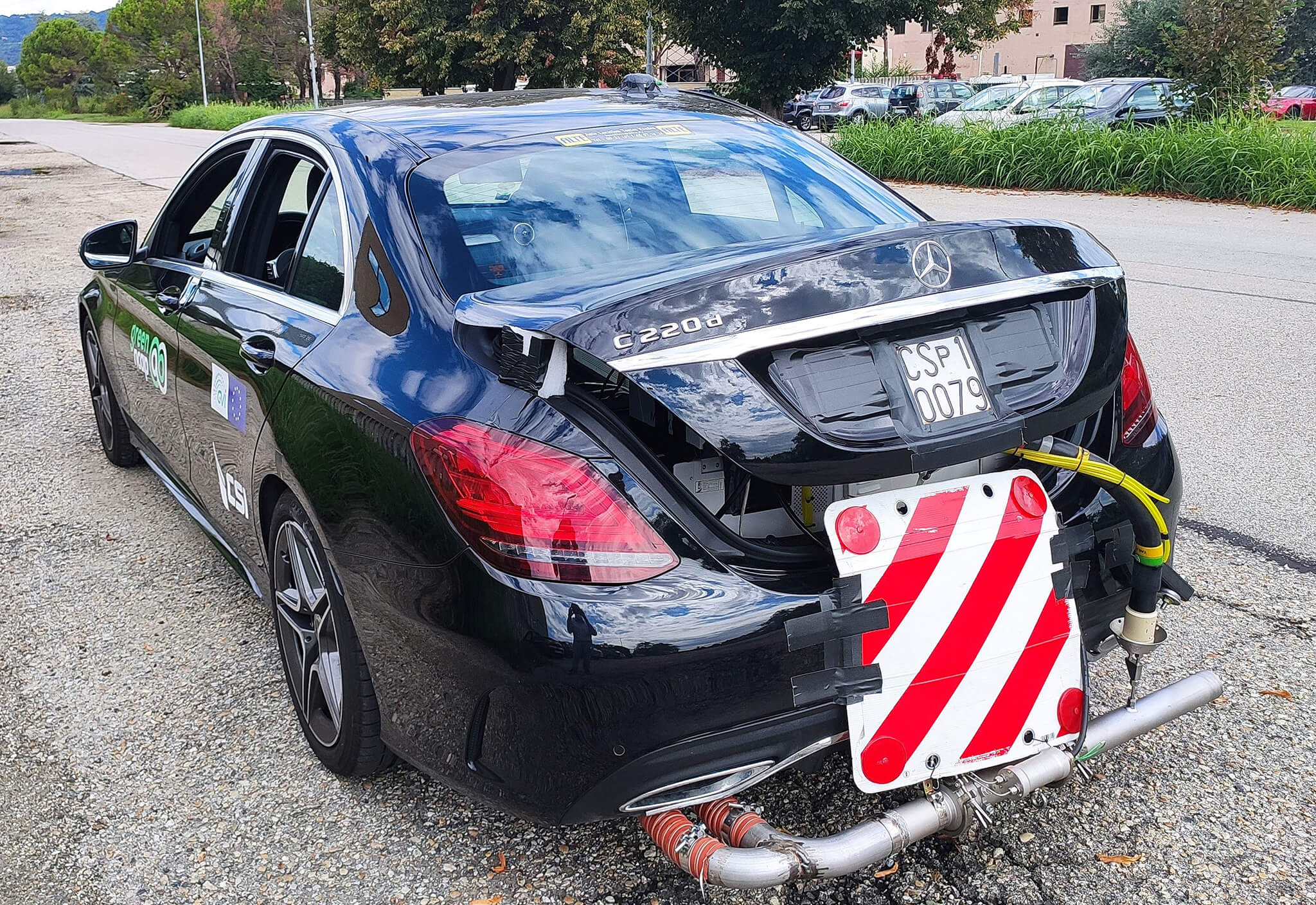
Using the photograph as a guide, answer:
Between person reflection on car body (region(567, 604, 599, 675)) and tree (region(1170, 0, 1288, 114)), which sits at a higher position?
tree (region(1170, 0, 1288, 114))

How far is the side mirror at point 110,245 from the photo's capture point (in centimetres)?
467

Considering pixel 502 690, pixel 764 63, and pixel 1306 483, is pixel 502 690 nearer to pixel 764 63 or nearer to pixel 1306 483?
pixel 1306 483

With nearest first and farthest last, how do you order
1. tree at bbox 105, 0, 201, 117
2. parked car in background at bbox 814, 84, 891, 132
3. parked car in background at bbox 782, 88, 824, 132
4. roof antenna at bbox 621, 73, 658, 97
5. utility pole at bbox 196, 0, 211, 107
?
roof antenna at bbox 621, 73, 658, 97
parked car in background at bbox 814, 84, 891, 132
parked car in background at bbox 782, 88, 824, 132
utility pole at bbox 196, 0, 211, 107
tree at bbox 105, 0, 201, 117

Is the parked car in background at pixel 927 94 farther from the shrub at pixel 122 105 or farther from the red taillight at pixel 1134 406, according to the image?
the shrub at pixel 122 105

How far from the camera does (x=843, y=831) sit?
88.2 inches

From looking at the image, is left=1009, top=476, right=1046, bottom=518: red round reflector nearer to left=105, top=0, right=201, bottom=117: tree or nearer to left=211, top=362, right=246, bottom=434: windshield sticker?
left=211, top=362, right=246, bottom=434: windshield sticker

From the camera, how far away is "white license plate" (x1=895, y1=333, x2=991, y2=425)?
214cm

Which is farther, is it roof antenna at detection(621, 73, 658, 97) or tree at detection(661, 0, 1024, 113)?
tree at detection(661, 0, 1024, 113)

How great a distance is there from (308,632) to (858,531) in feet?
4.85

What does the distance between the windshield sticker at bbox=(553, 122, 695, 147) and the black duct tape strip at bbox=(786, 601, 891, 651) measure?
62.8 inches

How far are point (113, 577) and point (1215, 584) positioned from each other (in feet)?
12.7

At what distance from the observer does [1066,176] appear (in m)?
16.5

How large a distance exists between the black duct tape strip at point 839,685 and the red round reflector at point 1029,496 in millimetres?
442

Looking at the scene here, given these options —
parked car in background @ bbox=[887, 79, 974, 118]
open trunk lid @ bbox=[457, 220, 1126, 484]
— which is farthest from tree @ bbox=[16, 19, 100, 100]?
open trunk lid @ bbox=[457, 220, 1126, 484]
